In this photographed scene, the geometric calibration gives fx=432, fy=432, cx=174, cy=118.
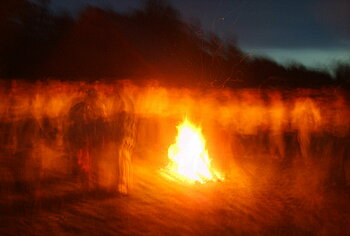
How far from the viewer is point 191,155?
33.8 ft

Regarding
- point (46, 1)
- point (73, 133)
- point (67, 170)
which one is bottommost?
point (67, 170)

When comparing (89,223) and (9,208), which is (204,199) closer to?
(89,223)

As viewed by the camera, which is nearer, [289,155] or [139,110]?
[139,110]

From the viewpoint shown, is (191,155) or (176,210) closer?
(176,210)

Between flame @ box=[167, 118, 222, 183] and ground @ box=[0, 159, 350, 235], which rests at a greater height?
flame @ box=[167, 118, 222, 183]

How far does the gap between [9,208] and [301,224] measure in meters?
5.20

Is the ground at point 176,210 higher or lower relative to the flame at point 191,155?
lower

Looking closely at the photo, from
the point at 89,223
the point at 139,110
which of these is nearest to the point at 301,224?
the point at 89,223

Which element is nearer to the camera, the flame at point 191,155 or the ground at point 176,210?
the ground at point 176,210

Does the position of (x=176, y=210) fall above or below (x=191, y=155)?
below

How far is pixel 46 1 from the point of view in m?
17.0

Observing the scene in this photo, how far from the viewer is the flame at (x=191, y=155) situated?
10.2m

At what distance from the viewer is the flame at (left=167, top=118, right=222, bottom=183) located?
10.2 m

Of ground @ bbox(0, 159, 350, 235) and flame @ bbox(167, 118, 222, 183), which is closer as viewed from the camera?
ground @ bbox(0, 159, 350, 235)
